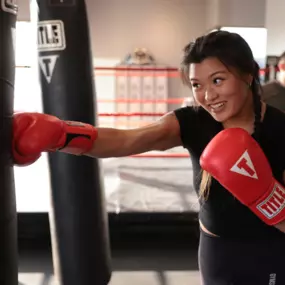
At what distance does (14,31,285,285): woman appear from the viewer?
839 millimetres

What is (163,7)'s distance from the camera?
5.46 meters

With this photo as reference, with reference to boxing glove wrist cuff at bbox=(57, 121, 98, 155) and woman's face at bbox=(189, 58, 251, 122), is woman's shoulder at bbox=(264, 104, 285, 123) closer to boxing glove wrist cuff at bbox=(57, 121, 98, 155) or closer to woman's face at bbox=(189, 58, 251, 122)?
woman's face at bbox=(189, 58, 251, 122)

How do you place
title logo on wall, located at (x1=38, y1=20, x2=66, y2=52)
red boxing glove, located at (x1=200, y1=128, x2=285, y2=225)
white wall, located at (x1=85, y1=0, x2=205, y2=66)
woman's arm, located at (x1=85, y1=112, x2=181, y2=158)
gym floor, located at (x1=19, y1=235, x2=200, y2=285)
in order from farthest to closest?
white wall, located at (x1=85, y1=0, x2=205, y2=66) → gym floor, located at (x1=19, y1=235, x2=200, y2=285) → title logo on wall, located at (x1=38, y1=20, x2=66, y2=52) → woman's arm, located at (x1=85, y1=112, x2=181, y2=158) → red boxing glove, located at (x1=200, y1=128, x2=285, y2=225)

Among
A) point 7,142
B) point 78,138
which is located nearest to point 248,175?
point 78,138

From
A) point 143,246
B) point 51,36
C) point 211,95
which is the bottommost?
point 143,246

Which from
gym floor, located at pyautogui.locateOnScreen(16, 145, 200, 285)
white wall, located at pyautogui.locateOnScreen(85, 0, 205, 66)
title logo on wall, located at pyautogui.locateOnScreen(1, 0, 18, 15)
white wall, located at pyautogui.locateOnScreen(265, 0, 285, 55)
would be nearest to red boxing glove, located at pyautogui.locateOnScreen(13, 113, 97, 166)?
title logo on wall, located at pyautogui.locateOnScreen(1, 0, 18, 15)

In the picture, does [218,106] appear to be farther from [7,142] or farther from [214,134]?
[7,142]

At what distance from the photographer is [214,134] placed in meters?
0.92

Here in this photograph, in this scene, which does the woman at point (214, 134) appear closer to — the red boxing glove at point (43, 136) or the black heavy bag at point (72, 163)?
the red boxing glove at point (43, 136)

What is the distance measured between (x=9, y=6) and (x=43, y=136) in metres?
0.23

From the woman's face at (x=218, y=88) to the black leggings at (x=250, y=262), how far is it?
26cm

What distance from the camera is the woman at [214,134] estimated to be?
2.75 feet

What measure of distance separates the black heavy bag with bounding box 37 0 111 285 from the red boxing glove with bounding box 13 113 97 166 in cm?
41

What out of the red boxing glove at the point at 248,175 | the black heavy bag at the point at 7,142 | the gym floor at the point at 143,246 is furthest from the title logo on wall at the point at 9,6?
the gym floor at the point at 143,246
